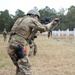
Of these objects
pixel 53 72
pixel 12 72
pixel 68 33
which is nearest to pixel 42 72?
pixel 53 72

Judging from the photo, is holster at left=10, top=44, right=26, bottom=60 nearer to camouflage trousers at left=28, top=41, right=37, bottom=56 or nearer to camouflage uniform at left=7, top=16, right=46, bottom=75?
camouflage uniform at left=7, top=16, right=46, bottom=75

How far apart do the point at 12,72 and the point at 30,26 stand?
11.4ft

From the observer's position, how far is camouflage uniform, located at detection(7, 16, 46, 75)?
7055 mm

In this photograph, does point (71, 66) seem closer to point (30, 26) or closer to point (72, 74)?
point (72, 74)

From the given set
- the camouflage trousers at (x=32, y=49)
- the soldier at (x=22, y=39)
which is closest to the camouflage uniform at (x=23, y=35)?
the soldier at (x=22, y=39)

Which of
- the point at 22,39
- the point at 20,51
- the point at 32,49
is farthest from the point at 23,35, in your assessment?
the point at 32,49

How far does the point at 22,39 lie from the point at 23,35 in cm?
10

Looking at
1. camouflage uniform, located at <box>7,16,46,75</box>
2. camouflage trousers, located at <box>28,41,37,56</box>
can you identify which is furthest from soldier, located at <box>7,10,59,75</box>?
camouflage trousers, located at <box>28,41,37,56</box>

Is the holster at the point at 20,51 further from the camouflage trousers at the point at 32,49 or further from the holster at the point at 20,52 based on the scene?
the camouflage trousers at the point at 32,49

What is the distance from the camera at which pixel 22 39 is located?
23.5ft

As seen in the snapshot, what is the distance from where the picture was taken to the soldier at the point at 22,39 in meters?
7.06

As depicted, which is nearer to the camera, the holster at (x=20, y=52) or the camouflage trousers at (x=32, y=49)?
the holster at (x=20, y=52)

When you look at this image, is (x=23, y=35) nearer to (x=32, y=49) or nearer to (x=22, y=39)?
(x=22, y=39)

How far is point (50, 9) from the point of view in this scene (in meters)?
129
